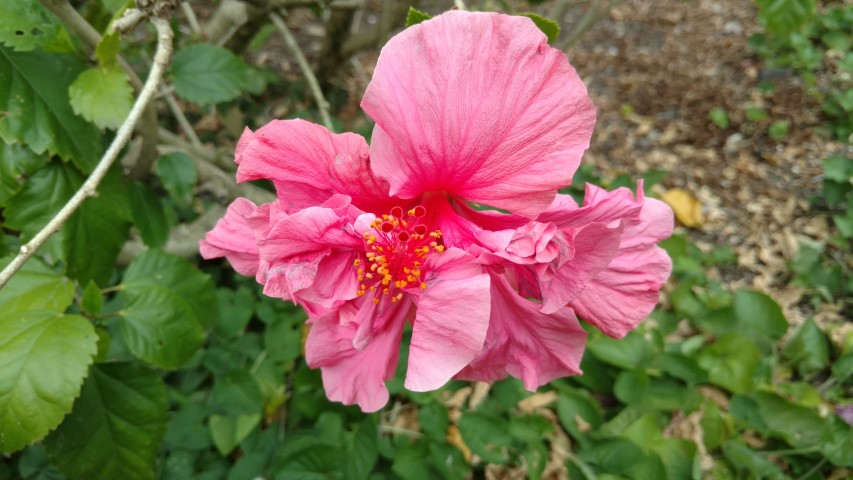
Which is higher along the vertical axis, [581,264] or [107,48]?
[107,48]

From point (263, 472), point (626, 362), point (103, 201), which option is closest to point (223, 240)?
point (103, 201)

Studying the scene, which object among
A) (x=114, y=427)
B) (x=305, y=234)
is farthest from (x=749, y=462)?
(x=114, y=427)

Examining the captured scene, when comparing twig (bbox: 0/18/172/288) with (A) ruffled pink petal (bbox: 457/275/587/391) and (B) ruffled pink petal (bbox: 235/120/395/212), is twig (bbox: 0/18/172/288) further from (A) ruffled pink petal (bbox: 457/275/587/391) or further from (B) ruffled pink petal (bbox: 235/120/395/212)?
(A) ruffled pink petal (bbox: 457/275/587/391)

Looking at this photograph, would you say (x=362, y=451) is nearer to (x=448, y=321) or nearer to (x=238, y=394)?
(x=238, y=394)

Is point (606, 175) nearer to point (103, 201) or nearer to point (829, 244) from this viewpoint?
point (829, 244)

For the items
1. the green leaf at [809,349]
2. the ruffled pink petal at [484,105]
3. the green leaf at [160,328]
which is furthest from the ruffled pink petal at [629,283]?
the green leaf at [809,349]

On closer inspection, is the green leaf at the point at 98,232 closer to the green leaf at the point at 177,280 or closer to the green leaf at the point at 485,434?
the green leaf at the point at 177,280
